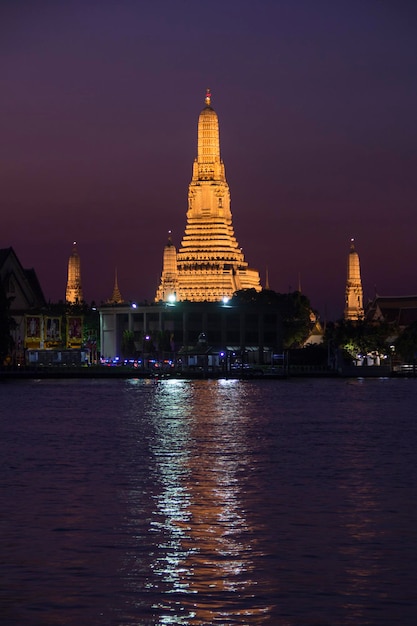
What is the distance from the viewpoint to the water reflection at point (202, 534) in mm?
21391

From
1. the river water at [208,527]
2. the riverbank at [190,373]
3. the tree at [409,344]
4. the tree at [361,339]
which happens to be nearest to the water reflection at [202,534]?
the river water at [208,527]

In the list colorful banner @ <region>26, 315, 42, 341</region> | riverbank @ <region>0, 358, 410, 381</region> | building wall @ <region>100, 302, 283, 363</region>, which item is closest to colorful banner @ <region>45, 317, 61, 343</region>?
colorful banner @ <region>26, 315, 42, 341</region>

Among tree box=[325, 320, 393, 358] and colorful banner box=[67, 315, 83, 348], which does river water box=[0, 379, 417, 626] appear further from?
tree box=[325, 320, 393, 358]

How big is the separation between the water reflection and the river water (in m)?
0.05

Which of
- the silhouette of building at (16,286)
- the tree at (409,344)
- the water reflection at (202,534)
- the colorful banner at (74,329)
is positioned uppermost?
the silhouette of building at (16,286)

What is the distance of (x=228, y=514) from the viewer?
31.7 metres

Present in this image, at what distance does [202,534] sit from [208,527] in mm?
1007

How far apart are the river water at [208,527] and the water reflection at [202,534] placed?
0.05 m

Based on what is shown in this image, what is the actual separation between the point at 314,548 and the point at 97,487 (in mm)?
11565

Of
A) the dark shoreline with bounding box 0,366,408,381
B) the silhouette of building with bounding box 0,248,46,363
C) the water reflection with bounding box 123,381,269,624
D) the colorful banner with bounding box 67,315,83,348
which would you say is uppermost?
the silhouette of building with bounding box 0,248,46,363

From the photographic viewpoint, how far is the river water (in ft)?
70.4

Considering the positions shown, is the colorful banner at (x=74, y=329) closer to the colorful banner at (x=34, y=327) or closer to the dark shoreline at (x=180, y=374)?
the colorful banner at (x=34, y=327)

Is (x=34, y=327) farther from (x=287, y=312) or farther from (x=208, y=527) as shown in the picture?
(x=208, y=527)

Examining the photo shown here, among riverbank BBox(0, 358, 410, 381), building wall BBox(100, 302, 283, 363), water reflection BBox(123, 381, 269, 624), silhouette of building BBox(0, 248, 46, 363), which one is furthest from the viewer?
building wall BBox(100, 302, 283, 363)
